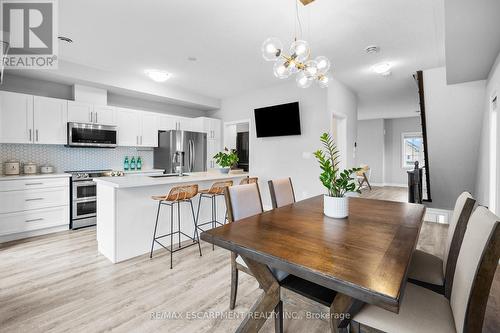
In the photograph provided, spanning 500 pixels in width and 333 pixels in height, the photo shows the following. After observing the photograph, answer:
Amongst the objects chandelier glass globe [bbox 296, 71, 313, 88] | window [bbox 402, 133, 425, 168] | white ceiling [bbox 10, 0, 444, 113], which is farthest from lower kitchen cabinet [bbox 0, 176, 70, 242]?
window [bbox 402, 133, 425, 168]

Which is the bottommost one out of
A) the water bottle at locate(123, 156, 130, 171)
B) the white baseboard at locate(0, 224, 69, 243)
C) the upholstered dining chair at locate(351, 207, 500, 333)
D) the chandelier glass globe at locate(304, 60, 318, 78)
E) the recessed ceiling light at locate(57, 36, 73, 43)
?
the white baseboard at locate(0, 224, 69, 243)

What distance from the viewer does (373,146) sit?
9.31 metres

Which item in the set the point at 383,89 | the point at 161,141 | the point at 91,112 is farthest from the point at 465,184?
the point at 91,112

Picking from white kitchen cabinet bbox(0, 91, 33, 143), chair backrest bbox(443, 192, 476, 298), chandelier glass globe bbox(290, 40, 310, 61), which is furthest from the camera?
white kitchen cabinet bbox(0, 91, 33, 143)

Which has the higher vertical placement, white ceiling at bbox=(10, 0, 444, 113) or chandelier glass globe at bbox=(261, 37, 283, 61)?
white ceiling at bbox=(10, 0, 444, 113)

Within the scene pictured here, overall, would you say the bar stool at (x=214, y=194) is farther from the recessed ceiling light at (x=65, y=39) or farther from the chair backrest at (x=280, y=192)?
the recessed ceiling light at (x=65, y=39)

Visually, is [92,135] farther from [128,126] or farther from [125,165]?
[125,165]

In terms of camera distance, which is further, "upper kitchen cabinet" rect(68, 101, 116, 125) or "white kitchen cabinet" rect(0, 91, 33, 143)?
"upper kitchen cabinet" rect(68, 101, 116, 125)

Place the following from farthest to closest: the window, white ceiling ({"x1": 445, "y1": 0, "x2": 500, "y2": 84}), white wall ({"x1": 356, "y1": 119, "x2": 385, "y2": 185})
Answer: white wall ({"x1": 356, "y1": 119, "x2": 385, "y2": 185})
the window
white ceiling ({"x1": 445, "y1": 0, "x2": 500, "y2": 84})

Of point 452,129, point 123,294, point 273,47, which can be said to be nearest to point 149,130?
point 123,294

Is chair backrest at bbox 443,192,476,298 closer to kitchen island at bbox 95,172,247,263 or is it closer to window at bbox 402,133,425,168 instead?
kitchen island at bbox 95,172,247,263

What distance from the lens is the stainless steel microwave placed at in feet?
13.0

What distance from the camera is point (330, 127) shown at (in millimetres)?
4336

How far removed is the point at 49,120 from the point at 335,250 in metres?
4.68
